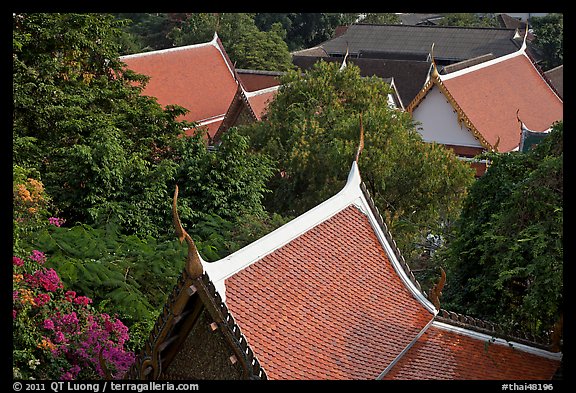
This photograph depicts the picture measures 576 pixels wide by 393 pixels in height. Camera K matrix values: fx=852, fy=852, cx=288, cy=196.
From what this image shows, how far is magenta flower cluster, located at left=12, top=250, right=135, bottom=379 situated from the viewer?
32.2 feet

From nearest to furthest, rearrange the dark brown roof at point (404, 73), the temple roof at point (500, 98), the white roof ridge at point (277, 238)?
the white roof ridge at point (277, 238), the temple roof at point (500, 98), the dark brown roof at point (404, 73)

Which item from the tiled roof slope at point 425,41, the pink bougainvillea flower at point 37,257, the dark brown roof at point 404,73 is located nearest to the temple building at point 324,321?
the pink bougainvillea flower at point 37,257

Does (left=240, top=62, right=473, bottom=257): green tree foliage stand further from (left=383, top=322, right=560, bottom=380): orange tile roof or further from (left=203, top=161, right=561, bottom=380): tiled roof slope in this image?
(left=383, top=322, right=560, bottom=380): orange tile roof

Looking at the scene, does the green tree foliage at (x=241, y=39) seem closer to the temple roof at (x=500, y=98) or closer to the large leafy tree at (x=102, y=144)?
the temple roof at (x=500, y=98)

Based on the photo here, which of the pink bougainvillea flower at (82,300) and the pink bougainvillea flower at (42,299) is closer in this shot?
the pink bougainvillea flower at (42,299)

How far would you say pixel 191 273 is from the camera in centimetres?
769

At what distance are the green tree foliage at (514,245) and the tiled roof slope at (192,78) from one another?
1622 cm

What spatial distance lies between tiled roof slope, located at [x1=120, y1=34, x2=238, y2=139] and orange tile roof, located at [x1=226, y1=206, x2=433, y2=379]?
1871cm

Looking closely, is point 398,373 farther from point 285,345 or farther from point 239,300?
point 239,300

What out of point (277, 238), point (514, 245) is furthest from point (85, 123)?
point (514, 245)

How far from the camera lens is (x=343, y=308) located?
9.39 metres

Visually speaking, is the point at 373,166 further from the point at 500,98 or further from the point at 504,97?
the point at 504,97

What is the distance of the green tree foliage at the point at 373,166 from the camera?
758 inches

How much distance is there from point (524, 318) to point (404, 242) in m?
7.31
